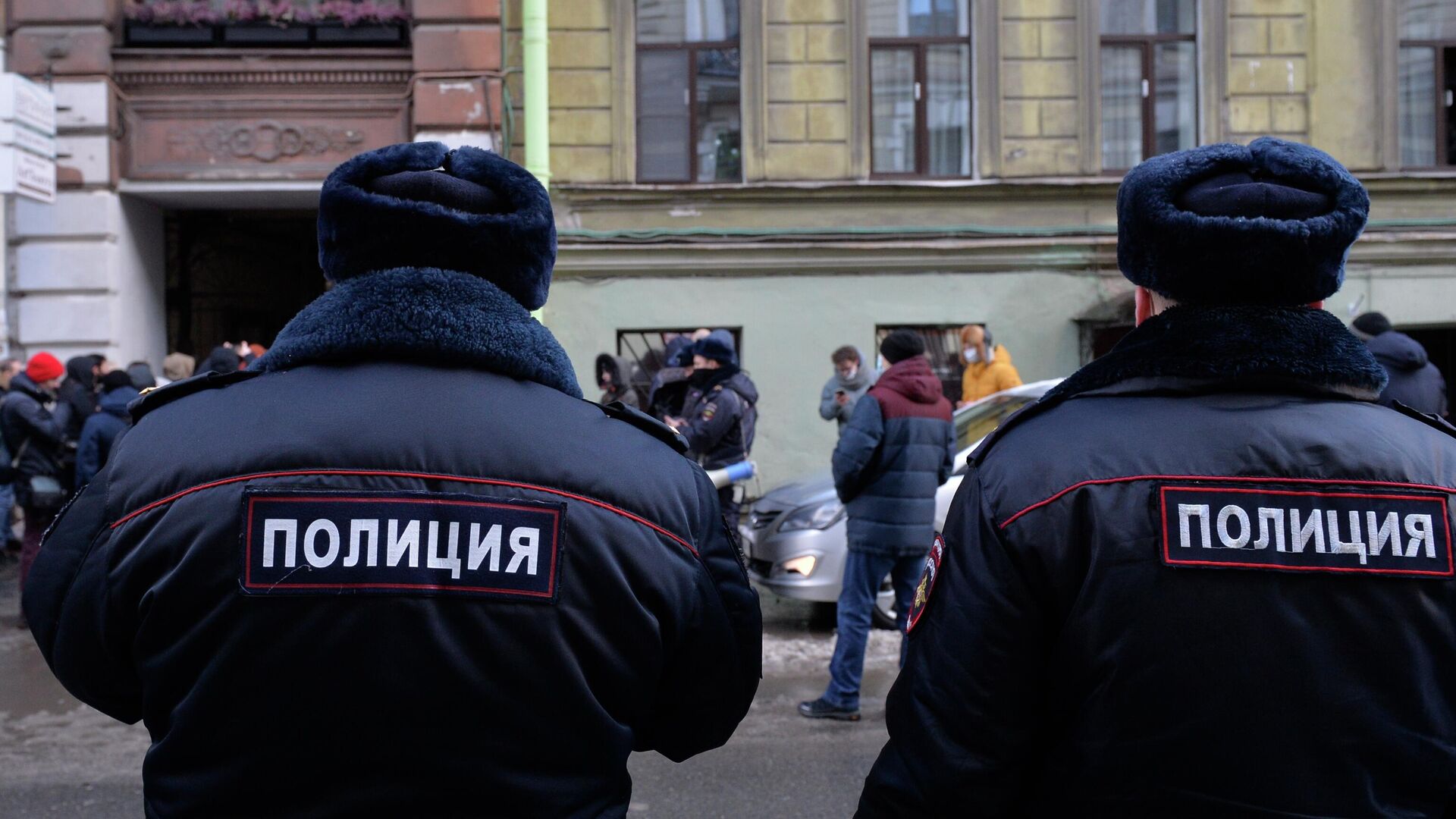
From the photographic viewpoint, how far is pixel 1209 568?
1752mm

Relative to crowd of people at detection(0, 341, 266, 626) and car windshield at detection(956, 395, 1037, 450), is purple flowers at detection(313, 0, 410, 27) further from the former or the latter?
car windshield at detection(956, 395, 1037, 450)

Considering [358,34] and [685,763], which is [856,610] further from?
[358,34]

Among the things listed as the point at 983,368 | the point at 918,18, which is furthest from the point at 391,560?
the point at 918,18

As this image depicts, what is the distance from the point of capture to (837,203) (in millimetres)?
12445

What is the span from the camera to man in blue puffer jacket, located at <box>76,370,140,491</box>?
789cm

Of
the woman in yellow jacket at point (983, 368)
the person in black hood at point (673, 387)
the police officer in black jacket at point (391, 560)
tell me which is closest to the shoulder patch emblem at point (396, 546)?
the police officer in black jacket at point (391, 560)

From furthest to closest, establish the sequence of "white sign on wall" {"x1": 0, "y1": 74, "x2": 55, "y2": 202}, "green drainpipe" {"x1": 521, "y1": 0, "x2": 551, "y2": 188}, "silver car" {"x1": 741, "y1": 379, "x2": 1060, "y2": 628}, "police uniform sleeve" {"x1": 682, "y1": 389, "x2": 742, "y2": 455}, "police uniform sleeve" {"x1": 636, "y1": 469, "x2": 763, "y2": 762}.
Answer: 1. "white sign on wall" {"x1": 0, "y1": 74, "x2": 55, "y2": 202}
2. "green drainpipe" {"x1": 521, "y1": 0, "x2": 551, "y2": 188}
3. "police uniform sleeve" {"x1": 682, "y1": 389, "x2": 742, "y2": 455}
4. "silver car" {"x1": 741, "y1": 379, "x2": 1060, "y2": 628}
5. "police uniform sleeve" {"x1": 636, "y1": 469, "x2": 763, "y2": 762}

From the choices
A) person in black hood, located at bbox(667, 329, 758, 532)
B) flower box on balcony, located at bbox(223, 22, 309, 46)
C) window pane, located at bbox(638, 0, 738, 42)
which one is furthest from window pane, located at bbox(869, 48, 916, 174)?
flower box on balcony, located at bbox(223, 22, 309, 46)

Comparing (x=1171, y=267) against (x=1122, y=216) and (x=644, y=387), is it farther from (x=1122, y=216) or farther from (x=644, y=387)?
(x=644, y=387)

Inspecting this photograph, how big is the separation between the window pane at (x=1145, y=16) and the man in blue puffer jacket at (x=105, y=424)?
376 inches

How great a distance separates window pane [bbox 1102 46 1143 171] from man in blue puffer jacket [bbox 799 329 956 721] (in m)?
7.47

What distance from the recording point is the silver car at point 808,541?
7.59 metres

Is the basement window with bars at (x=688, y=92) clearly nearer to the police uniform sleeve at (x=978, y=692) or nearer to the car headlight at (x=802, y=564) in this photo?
the car headlight at (x=802, y=564)

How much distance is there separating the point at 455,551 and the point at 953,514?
75 cm
